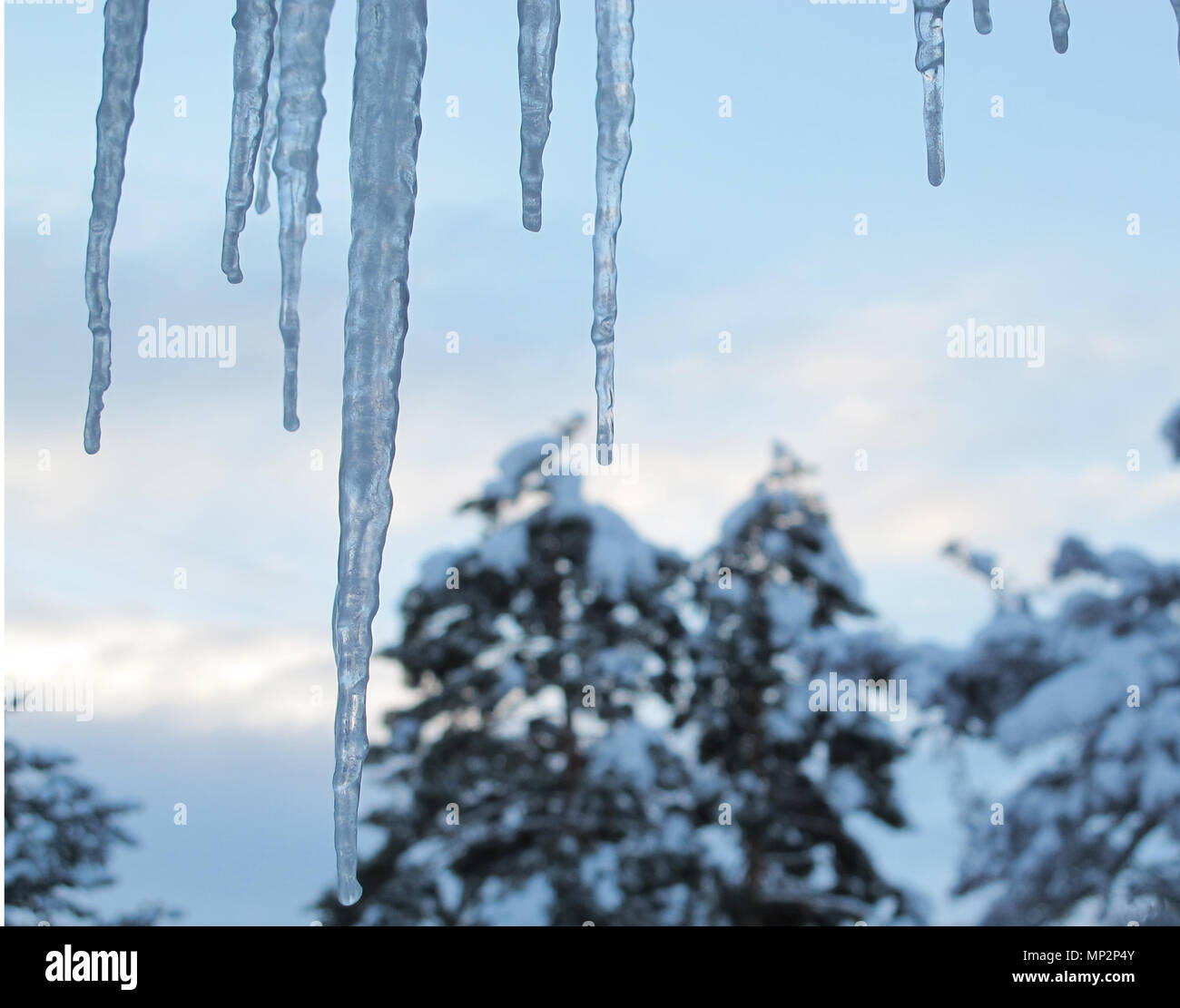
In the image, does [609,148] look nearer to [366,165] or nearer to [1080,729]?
[366,165]

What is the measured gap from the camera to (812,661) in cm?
793

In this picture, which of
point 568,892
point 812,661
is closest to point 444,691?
point 568,892

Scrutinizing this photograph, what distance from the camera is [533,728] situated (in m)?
8.94

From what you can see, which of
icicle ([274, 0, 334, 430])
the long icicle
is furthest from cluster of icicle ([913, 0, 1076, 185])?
the long icicle

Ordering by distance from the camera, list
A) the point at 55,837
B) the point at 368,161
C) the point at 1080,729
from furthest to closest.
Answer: the point at 55,837 → the point at 1080,729 → the point at 368,161

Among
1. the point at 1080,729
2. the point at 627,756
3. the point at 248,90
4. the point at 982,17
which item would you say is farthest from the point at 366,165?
the point at 627,756

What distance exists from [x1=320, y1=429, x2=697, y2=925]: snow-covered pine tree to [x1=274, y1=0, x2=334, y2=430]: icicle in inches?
245

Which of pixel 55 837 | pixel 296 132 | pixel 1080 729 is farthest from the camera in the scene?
pixel 55 837

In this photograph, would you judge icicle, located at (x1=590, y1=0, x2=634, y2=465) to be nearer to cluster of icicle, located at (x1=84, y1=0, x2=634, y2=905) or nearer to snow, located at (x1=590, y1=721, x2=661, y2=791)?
cluster of icicle, located at (x1=84, y1=0, x2=634, y2=905)

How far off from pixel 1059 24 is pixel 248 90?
6.15 feet

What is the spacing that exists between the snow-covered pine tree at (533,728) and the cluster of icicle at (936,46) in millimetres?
6412

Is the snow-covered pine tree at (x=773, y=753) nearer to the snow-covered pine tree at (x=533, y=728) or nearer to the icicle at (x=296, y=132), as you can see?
the snow-covered pine tree at (x=533, y=728)
